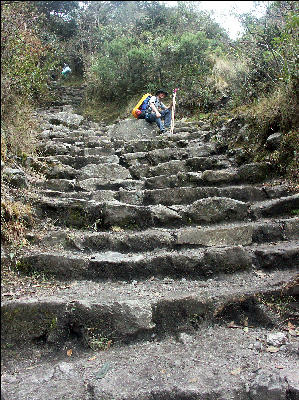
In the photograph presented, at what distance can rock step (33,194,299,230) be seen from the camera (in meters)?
4.12

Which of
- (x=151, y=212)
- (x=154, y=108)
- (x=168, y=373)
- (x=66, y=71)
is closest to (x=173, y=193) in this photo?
(x=151, y=212)

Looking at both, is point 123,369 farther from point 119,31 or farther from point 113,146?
Answer: point 119,31

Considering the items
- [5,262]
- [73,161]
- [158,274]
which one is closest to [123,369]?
[158,274]

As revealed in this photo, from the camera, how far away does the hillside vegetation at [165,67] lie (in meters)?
4.90

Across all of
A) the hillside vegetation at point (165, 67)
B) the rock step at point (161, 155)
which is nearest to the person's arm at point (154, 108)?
the hillside vegetation at point (165, 67)

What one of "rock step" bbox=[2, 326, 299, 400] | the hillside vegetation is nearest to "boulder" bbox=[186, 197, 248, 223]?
the hillside vegetation

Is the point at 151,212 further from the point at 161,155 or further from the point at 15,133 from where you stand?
the point at 161,155

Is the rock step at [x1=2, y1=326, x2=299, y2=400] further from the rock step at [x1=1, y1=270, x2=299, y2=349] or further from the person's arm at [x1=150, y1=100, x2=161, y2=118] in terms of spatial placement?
the person's arm at [x1=150, y1=100, x2=161, y2=118]

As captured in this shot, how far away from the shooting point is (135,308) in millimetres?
2861

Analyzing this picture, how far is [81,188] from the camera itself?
4.95m

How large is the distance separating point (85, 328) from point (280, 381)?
5.08 ft

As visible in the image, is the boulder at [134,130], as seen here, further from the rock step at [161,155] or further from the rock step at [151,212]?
the rock step at [151,212]

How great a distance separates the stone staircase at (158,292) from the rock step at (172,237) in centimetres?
1

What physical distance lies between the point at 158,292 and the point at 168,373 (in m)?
0.80
